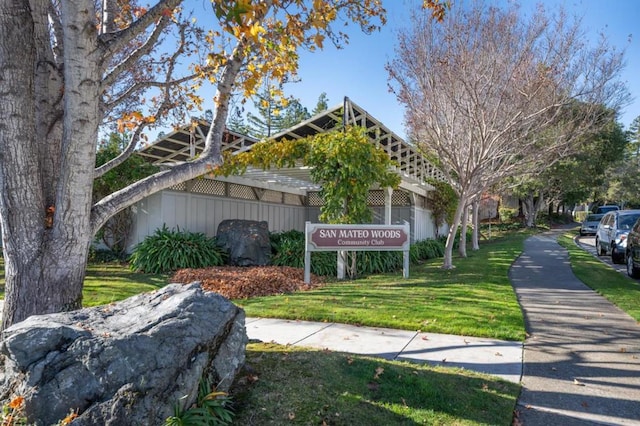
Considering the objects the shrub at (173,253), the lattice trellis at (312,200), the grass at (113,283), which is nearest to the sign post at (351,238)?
the shrub at (173,253)

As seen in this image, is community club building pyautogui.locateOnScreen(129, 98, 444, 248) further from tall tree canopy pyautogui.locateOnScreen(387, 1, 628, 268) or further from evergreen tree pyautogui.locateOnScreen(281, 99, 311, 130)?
evergreen tree pyautogui.locateOnScreen(281, 99, 311, 130)

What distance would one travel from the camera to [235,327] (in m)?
3.35

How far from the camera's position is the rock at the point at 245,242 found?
38.1ft

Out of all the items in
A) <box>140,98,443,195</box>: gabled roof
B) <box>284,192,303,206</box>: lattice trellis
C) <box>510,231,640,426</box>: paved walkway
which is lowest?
<box>510,231,640,426</box>: paved walkway

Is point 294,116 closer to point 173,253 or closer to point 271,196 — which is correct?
point 271,196

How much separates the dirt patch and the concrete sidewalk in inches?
Result: 94.7

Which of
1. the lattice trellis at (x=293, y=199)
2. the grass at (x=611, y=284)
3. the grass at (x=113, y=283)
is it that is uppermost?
the lattice trellis at (x=293, y=199)

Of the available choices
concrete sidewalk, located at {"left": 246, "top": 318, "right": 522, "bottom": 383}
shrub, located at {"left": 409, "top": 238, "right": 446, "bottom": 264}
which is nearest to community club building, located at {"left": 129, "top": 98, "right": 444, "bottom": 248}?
shrub, located at {"left": 409, "top": 238, "right": 446, "bottom": 264}

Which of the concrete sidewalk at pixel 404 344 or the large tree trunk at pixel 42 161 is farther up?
the large tree trunk at pixel 42 161

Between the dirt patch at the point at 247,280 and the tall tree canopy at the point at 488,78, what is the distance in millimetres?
5016

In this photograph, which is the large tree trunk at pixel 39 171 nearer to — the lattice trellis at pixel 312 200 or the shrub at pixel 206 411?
the shrub at pixel 206 411

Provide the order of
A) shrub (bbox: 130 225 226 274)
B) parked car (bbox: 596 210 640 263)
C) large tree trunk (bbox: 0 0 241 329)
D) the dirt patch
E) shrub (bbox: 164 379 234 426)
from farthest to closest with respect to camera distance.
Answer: parked car (bbox: 596 210 640 263) → shrub (bbox: 130 225 226 274) → the dirt patch → large tree trunk (bbox: 0 0 241 329) → shrub (bbox: 164 379 234 426)

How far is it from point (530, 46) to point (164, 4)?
9.30m

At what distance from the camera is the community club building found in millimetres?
12420
